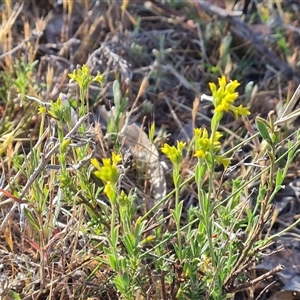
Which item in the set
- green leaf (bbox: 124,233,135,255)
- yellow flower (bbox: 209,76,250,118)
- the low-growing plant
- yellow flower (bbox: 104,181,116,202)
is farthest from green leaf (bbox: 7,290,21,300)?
yellow flower (bbox: 209,76,250,118)

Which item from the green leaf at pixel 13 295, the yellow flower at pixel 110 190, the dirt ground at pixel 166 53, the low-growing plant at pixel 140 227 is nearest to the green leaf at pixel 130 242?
the low-growing plant at pixel 140 227

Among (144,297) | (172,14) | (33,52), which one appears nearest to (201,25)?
(172,14)

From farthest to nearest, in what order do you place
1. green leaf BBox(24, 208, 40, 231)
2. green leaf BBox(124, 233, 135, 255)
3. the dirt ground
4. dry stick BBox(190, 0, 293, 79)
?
dry stick BBox(190, 0, 293, 79), the dirt ground, green leaf BBox(24, 208, 40, 231), green leaf BBox(124, 233, 135, 255)

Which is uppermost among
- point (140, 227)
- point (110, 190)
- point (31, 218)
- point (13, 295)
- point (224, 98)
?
point (224, 98)

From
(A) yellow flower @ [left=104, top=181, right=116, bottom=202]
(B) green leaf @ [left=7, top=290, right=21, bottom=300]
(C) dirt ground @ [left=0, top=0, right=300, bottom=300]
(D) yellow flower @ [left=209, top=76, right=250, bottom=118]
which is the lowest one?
(B) green leaf @ [left=7, top=290, right=21, bottom=300]

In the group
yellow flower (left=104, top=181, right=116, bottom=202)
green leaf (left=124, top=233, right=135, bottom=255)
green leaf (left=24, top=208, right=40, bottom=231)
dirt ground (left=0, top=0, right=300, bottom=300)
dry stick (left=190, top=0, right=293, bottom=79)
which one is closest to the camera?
yellow flower (left=104, top=181, right=116, bottom=202)

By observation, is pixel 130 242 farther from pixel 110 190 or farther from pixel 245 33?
pixel 245 33

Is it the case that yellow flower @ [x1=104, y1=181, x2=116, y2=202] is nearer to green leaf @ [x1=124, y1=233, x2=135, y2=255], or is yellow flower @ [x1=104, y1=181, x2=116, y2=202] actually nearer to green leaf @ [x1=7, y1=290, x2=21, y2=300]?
green leaf @ [x1=124, y1=233, x2=135, y2=255]

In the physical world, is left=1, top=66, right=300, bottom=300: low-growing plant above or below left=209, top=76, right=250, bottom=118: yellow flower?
below

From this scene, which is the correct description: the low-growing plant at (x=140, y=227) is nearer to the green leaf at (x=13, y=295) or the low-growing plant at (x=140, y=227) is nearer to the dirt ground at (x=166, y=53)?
the green leaf at (x=13, y=295)

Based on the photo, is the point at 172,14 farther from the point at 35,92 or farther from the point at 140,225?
the point at 140,225

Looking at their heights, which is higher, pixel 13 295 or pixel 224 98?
pixel 224 98

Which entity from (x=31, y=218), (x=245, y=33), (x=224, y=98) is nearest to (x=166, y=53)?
(x=245, y=33)
